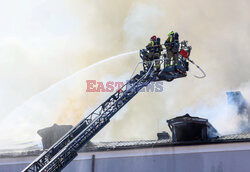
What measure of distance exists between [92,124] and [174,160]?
6.10 meters

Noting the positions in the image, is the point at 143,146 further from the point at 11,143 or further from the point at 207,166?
the point at 11,143

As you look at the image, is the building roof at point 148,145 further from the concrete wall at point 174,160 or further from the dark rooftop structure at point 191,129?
the dark rooftop structure at point 191,129

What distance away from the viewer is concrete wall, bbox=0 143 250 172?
15.9 m

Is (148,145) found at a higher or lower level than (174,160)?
higher

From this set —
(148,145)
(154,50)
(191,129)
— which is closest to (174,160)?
(148,145)

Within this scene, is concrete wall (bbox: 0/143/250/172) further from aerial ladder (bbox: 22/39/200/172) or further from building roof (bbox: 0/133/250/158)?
aerial ladder (bbox: 22/39/200/172)

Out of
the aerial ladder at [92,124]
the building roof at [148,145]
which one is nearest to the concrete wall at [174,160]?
the building roof at [148,145]

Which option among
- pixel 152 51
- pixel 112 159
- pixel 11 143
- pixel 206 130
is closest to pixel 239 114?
pixel 206 130

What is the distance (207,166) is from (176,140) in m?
2.01

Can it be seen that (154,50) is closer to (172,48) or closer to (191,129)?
(172,48)

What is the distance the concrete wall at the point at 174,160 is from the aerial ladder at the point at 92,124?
4.26 metres

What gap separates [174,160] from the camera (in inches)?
669

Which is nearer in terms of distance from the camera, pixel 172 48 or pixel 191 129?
pixel 172 48

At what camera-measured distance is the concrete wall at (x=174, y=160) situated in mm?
15854
